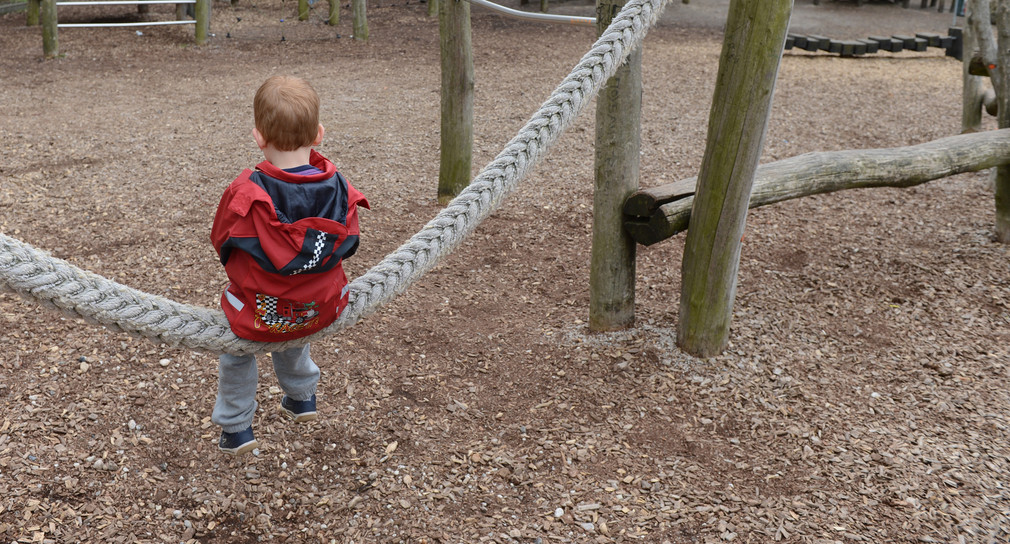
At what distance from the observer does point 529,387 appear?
10.1 ft

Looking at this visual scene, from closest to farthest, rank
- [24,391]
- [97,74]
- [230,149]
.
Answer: [24,391], [230,149], [97,74]

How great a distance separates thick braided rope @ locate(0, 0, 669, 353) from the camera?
1841 mm

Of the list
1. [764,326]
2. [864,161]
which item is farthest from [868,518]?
[864,161]

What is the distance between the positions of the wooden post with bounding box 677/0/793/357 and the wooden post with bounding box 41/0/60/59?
813 cm

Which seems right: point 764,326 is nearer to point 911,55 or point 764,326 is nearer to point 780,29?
point 780,29

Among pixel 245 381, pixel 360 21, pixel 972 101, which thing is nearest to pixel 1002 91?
pixel 972 101

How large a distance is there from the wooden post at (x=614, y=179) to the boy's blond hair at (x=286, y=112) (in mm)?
1398

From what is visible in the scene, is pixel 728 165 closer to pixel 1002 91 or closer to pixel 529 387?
pixel 529 387

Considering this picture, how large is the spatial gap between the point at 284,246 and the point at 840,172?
2.72m

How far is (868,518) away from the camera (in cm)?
241

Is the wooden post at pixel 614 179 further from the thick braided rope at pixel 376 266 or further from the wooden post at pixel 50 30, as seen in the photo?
the wooden post at pixel 50 30

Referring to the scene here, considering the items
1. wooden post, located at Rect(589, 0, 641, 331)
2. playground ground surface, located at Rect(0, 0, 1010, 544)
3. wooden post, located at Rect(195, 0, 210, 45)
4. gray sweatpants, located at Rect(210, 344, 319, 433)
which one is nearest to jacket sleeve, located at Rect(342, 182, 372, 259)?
gray sweatpants, located at Rect(210, 344, 319, 433)

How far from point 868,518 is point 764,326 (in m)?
1.14

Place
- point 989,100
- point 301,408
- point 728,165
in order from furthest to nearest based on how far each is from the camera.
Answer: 1. point 989,100
2. point 728,165
3. point 301,408
